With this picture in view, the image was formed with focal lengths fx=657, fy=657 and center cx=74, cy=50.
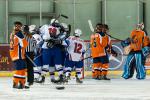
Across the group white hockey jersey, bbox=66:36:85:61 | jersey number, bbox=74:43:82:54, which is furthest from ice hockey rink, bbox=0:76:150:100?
jersey number, bbox=74:43:82:54

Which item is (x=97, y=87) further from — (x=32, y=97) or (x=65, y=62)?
(x=32, y=97)

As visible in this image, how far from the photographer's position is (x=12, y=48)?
1335 cm

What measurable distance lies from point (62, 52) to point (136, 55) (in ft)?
10.8

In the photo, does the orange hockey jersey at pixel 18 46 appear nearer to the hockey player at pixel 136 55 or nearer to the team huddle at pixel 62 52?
the team huddle at pixel 62 52

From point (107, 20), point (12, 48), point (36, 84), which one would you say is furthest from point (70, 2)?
point (12, 48)

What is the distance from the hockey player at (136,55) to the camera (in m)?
16.9

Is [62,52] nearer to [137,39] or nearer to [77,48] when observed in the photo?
[77,48]

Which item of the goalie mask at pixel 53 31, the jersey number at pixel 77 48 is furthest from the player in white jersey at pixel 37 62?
the goalie mask at pixel 53 31

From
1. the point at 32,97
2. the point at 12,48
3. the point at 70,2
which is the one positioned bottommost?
the point at 32,97

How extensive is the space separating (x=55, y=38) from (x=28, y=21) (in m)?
9.35

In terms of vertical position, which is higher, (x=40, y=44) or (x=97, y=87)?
(x=40, y=44)

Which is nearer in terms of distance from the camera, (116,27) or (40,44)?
(40,44)

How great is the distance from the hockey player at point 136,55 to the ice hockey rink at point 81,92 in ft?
5.01

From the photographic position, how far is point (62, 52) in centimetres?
1436
